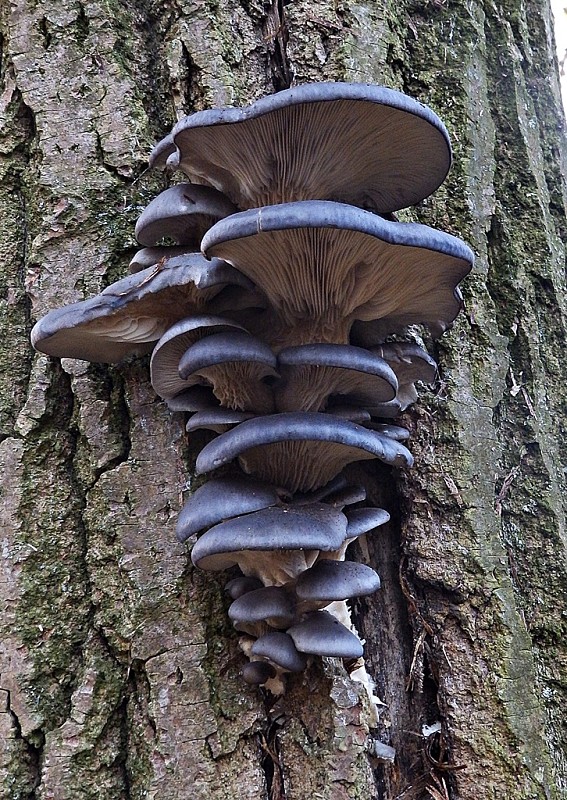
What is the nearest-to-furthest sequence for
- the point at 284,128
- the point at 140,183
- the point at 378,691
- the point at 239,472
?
the point at 284,128, the point at 239,472, the point at 378,691, the point at 140,183

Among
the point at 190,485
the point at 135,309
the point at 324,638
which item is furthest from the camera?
the point at 190,485

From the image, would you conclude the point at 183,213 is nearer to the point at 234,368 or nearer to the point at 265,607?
the point at 234,368

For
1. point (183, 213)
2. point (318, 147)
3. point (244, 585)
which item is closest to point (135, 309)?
point (183, 213)

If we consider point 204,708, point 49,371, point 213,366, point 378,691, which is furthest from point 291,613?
point 49,371

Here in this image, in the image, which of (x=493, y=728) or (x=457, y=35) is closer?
(x=493, y=728)

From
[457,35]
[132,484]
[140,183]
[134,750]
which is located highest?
[457,35]

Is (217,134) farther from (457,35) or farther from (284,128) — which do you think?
(457,35)

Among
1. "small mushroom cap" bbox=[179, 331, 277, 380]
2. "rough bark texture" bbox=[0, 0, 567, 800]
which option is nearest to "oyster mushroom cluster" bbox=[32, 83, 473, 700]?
"small mushroom cap" bbox=[179, 331, 277, 380]
